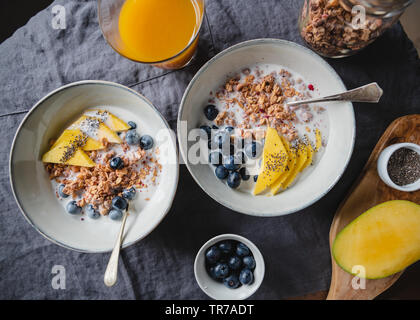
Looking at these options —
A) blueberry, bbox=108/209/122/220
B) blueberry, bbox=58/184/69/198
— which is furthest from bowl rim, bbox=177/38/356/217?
blueberry, bbox=58/184/69/198

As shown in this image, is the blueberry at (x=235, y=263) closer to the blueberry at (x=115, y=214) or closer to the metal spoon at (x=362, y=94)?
the blueberry at (x=115, y=214)

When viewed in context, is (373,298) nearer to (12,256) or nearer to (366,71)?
(366,71)

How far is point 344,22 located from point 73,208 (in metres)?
0.80

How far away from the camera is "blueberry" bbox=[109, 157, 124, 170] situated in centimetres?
82

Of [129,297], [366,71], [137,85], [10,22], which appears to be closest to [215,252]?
[129,297]

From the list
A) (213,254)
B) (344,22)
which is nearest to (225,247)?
(213,254)

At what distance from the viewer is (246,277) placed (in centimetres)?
81

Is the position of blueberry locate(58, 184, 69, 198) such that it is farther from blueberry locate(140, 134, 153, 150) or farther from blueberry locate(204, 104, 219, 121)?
blueberry locate(204, 104, 219, 121)

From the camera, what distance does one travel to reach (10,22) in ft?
3.58

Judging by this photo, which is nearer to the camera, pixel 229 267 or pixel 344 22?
pixel 344 22

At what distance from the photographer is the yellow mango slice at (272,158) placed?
0.79 meters

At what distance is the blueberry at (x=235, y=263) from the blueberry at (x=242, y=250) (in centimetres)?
1

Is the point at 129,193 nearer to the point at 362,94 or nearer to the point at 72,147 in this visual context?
the point at 72,147

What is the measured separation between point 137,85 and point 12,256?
60 cm
